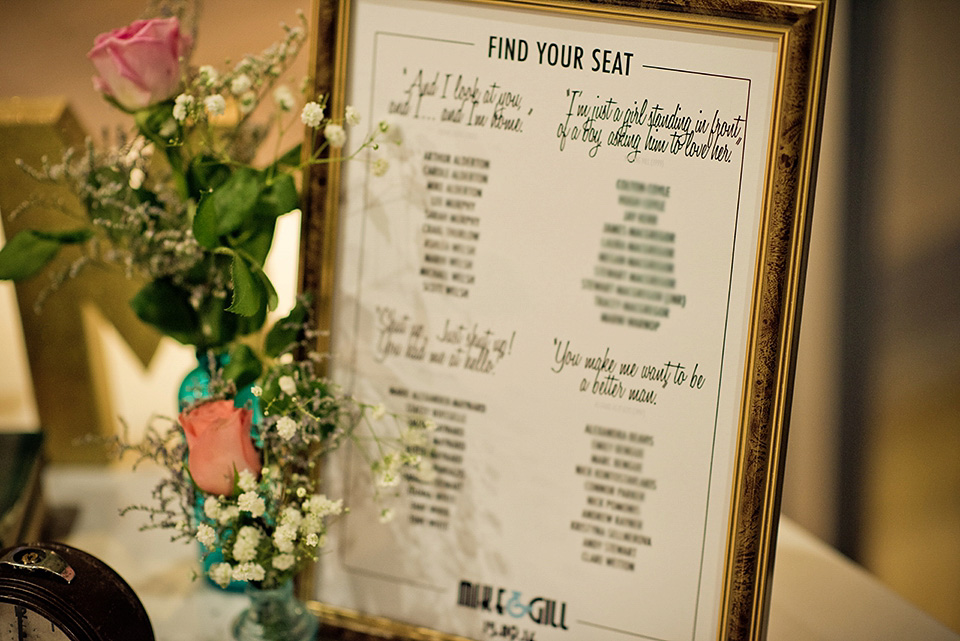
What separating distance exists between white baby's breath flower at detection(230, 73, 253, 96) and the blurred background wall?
0.34m

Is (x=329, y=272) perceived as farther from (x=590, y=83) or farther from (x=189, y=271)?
(x=590, y=83)

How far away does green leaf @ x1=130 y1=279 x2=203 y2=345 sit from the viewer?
0.76 m

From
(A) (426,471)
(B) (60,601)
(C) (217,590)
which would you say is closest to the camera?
(B) (60,601)

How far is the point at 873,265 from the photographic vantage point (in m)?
0.90

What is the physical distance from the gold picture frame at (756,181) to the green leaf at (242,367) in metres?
0.13

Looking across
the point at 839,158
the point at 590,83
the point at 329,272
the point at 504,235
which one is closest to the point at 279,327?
the point at 329,272

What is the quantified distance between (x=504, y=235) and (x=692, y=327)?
0.20m

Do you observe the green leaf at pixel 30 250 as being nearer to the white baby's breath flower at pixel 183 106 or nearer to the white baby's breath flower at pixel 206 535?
the white baby's breath flower at pixel 183 106

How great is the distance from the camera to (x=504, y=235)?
69 centimetres

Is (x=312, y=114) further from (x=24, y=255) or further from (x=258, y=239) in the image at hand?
(x=24, y=255)

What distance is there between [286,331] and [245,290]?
0.11m

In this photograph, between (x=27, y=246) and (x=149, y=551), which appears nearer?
(x=27, y=246)

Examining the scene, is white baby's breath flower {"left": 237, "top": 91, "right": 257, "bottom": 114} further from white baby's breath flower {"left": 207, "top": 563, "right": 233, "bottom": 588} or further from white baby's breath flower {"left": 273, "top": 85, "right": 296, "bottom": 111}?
white baby's breath flower {"left": 207, "top": 563, "right": 233, "bottom": 588}

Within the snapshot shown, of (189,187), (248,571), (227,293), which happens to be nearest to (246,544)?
(248,571)
